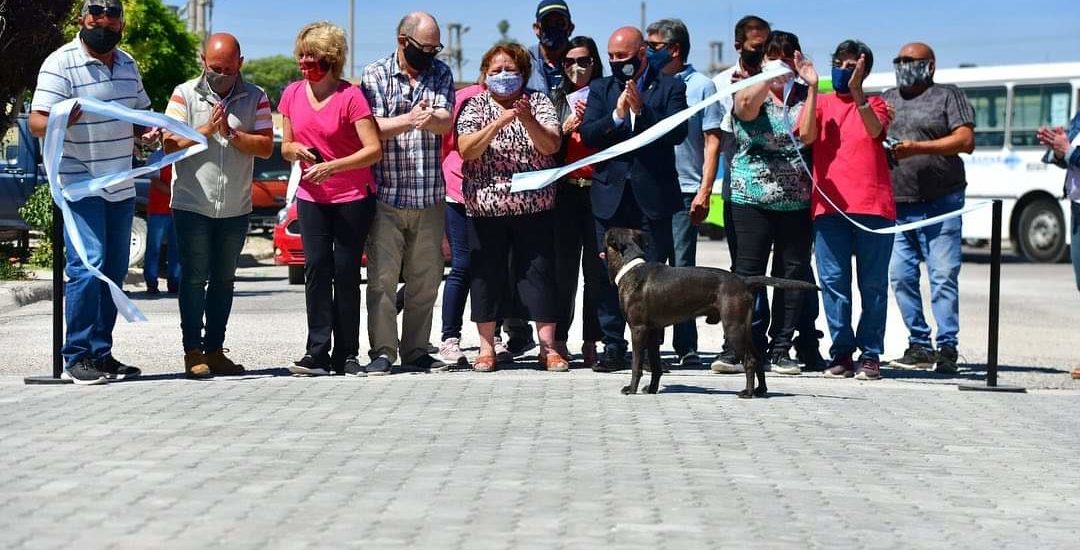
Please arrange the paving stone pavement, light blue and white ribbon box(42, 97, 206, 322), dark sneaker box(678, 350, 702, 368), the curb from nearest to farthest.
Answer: the paving stone pavement
light blue and white ribbon box(42, 97, 206, 322)
dark sneaker box(678, 350, 702, 368)
the curb

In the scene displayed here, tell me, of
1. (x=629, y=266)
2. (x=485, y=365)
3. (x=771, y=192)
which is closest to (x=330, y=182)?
(x=485, y=365)

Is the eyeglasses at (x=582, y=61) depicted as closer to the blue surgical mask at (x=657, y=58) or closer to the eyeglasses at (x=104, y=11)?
the blue surgical mask at (x=657, y=58)

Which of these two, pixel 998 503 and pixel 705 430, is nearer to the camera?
pixel 998 503

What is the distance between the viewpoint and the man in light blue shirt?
10.6 m

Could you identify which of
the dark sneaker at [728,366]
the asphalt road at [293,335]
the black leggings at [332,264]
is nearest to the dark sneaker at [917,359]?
the asphalt road at [293,335]

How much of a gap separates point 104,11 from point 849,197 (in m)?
4.44

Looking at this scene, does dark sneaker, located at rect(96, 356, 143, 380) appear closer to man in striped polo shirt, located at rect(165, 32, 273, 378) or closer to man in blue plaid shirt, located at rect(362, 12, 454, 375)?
man in striped polo shirt, located at rect(165, 32, 273, 378)

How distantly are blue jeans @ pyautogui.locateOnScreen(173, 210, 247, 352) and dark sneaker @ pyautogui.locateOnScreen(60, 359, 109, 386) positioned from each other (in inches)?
25.0

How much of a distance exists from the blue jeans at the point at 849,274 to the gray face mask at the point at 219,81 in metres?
3.59

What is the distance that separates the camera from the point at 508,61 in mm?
10117

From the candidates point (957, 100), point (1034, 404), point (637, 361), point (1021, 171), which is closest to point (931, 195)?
point (957, 100)

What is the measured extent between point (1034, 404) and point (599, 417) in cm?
281

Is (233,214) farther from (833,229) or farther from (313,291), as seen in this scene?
(833,229)

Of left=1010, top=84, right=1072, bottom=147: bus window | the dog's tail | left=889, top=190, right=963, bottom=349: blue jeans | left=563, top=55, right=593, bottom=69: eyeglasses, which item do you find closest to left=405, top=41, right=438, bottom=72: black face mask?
left=563, top=55, right=593, bottom=69: eyeglasses
